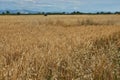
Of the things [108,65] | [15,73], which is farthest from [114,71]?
[15,73]

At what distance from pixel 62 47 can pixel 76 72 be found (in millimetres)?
2525

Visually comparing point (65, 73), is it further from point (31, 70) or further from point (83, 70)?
point (31, 70)

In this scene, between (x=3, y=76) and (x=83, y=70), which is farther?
(x=83, y=70)

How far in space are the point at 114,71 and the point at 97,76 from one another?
0.46 meters

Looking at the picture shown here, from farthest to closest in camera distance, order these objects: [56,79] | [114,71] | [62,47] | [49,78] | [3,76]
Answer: [62,47] < [114,71] < [49,78] < [56,79] < [3,76]

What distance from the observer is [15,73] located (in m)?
4.27

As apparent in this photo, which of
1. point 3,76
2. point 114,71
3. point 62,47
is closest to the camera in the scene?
point 3,76

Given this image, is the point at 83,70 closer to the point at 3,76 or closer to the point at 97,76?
the point at 97,76

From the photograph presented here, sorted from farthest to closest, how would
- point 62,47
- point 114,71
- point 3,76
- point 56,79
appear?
point 62,47
point 114,71
point 56,79
point 3,76

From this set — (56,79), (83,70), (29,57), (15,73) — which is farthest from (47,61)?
(15,73)

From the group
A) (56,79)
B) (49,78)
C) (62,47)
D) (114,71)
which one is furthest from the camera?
(62,47)

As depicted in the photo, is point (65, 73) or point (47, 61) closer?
point (65, 73)

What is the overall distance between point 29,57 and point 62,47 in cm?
194

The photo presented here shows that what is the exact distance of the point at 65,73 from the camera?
5.26m
